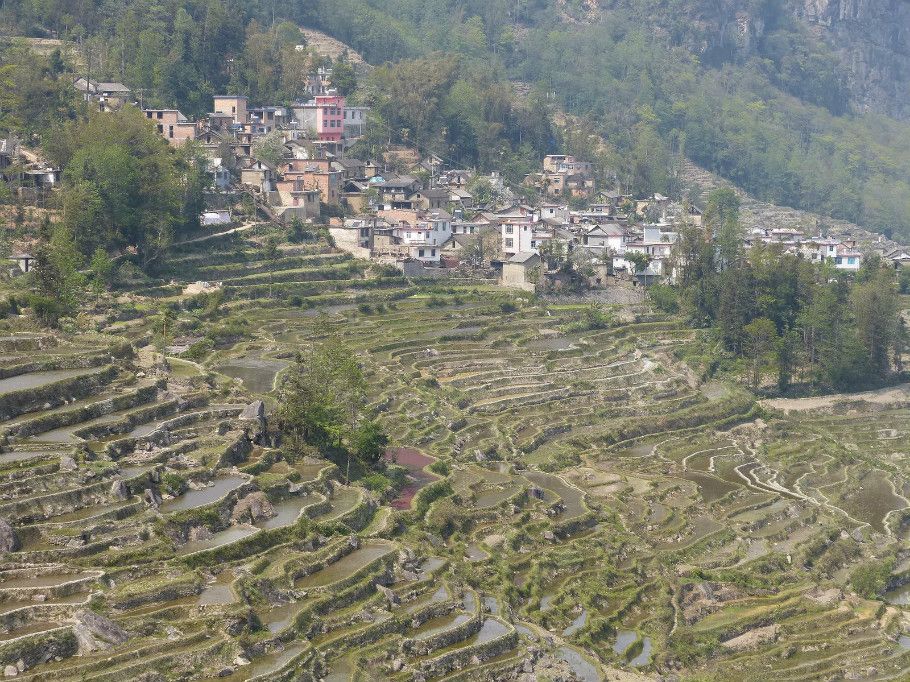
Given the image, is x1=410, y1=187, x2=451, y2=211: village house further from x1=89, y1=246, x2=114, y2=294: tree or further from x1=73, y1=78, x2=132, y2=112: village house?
x1=89, y1=246, x2=114, y2=294: tree

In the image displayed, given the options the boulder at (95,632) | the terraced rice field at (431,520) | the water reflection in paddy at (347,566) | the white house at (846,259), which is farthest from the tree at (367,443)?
the white house at (846,259)

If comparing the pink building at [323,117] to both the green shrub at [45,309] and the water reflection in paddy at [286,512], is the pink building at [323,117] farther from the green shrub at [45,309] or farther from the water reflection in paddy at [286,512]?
the water reflection in paddy at [286,512]

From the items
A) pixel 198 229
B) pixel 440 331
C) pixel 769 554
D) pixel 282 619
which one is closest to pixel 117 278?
pixel 198 229

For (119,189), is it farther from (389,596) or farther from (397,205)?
(389,596)

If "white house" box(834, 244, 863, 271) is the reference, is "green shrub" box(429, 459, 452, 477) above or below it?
below

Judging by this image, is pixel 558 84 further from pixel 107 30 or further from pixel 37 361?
pixel 37 361

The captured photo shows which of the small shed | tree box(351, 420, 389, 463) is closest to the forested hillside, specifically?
the small shed
